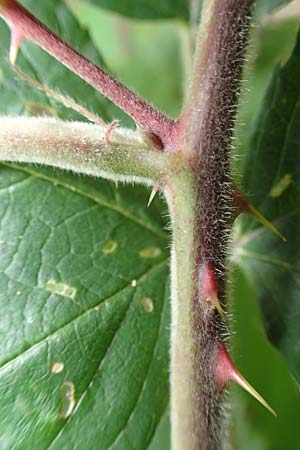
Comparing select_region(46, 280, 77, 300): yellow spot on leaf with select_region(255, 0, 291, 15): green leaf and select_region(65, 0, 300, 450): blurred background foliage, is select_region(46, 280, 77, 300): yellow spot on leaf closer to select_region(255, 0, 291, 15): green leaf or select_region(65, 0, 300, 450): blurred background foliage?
select_region(65, 0, 300, 450): blurred background foliage

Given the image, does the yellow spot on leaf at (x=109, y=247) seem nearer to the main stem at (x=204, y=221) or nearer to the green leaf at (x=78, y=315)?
the green leaf at (x=78, y=315)

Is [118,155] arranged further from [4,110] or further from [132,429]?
[132,429]

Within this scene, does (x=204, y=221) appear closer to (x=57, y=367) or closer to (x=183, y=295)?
(x=183, y=295)

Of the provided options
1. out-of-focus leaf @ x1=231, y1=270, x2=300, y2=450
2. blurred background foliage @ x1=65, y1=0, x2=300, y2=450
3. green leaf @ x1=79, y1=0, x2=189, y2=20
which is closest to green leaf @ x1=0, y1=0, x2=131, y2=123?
blurred background foliage @ x1=65, y1=0, x2=300, y2=450

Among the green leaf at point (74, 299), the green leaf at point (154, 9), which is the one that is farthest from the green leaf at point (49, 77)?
the green leaf at point (154, 9)

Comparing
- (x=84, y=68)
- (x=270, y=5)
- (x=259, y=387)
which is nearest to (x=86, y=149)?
(x=84, y=68)
